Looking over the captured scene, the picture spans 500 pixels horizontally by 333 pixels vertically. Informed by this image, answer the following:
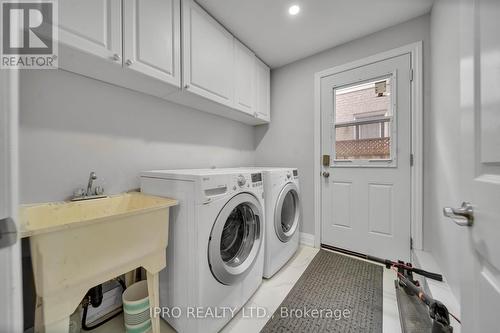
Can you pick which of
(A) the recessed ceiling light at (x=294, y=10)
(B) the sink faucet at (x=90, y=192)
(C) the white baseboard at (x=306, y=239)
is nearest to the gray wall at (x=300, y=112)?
(C) the white baseboard at (x=306, y=239)

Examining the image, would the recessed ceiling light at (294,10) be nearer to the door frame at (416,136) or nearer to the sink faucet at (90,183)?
the door frame at (416,136)

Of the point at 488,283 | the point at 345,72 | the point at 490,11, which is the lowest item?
the point at 488,283

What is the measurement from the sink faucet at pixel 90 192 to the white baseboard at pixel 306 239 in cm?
211

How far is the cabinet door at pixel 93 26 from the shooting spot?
0.90m

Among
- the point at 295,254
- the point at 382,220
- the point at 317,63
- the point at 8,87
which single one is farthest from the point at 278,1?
the point at 295,254

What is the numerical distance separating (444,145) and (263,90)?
1807 millimetres

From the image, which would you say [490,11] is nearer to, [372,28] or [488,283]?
[488,283]

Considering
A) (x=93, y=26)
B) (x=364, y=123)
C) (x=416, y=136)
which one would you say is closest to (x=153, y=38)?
(x=93, y=26)

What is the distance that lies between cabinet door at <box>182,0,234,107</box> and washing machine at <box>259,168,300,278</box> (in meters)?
0.85

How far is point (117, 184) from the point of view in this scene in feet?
4.52

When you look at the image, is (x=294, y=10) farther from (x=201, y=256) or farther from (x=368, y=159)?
(x=201, y=256)

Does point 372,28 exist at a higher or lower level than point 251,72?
higher

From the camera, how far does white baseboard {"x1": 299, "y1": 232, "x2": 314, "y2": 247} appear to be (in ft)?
7.54

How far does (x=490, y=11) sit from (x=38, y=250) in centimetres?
156
